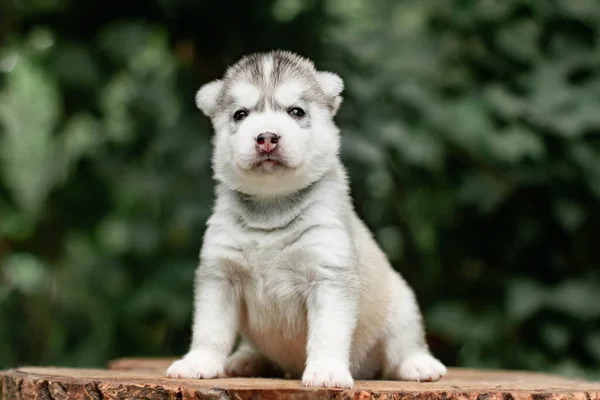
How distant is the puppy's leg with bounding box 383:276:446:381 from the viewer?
3723mm

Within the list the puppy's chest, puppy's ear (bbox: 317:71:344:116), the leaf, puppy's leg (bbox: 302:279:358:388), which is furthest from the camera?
the leaf

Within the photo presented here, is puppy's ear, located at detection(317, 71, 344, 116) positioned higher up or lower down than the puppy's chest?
higher up

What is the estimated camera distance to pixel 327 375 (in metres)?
3.13

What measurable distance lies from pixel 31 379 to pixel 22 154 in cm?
313

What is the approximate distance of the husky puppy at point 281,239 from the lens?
134 inches

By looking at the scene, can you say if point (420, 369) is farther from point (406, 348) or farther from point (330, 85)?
point (330, 85)

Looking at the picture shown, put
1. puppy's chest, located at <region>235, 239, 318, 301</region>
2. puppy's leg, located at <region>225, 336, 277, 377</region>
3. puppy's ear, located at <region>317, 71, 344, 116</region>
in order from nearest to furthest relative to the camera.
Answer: puppy's chest, located at <region>235, 239, 318, 301</region>
puppy's ear, located at <region>317, 71, 344, 116</region>
puppy's leg, located at <region>225, 336, 277, 377</region>

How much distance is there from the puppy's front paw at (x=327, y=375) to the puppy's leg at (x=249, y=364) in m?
0.69

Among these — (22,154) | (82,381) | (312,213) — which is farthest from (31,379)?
(22,154)

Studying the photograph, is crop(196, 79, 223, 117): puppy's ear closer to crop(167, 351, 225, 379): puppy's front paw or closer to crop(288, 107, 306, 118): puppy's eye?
crop(288, 107, 306, 118): puppy's eye

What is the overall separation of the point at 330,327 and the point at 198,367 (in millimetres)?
543

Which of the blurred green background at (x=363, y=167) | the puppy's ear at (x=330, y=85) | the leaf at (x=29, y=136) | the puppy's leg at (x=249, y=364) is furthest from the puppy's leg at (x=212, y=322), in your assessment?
the leaf at (x=29, y=136)

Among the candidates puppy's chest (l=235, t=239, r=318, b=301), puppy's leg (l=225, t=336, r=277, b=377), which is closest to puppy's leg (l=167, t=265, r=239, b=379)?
puppy's chest (l=235, t=239, r=318, b=301)

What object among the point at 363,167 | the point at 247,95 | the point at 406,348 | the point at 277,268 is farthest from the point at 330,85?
the point at 363,167
